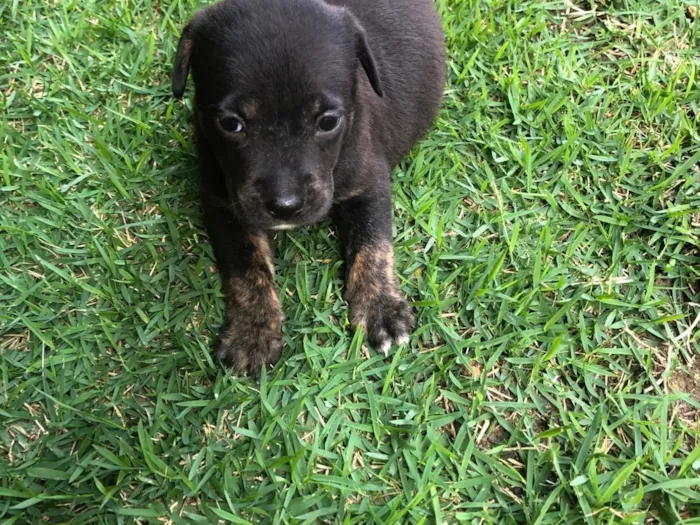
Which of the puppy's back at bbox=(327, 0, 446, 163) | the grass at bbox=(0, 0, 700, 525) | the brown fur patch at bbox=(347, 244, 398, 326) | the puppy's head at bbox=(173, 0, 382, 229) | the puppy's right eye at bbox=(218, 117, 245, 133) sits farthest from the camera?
the puppy's back at bbox=(327, 0, 446, 163)

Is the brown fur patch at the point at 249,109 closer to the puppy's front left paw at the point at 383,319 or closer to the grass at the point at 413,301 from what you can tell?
the grass at the point at 413,301

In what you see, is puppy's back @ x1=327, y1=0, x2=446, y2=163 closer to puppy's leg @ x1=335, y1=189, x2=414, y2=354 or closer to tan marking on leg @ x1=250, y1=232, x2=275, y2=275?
puppy's leg @ x1=335, y1=189, x2=414, y2=354

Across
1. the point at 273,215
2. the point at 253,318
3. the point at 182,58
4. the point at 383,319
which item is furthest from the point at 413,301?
the point at 182,58

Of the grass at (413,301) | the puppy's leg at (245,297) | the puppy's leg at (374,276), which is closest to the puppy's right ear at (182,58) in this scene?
the puppy's leg at (245,297)

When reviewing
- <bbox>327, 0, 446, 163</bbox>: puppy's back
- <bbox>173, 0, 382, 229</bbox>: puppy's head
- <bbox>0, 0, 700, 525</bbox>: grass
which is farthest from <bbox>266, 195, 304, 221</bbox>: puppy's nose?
<bbox>327, 0, 446, 163</bbox>: puppy's back

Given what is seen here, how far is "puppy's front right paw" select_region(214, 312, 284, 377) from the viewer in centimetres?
310

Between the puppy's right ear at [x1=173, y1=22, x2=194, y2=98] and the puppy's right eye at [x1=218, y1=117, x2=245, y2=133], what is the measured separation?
381 millimetres

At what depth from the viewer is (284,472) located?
2.83m

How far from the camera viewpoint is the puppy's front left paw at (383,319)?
316 centimetres

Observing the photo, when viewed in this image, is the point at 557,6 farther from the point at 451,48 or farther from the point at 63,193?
the point at 63,193

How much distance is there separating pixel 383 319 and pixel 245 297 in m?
0.76

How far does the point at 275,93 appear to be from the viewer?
8.15 ft

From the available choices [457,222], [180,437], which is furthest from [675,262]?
[180,437]

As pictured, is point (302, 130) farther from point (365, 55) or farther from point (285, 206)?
point (365, 55)
